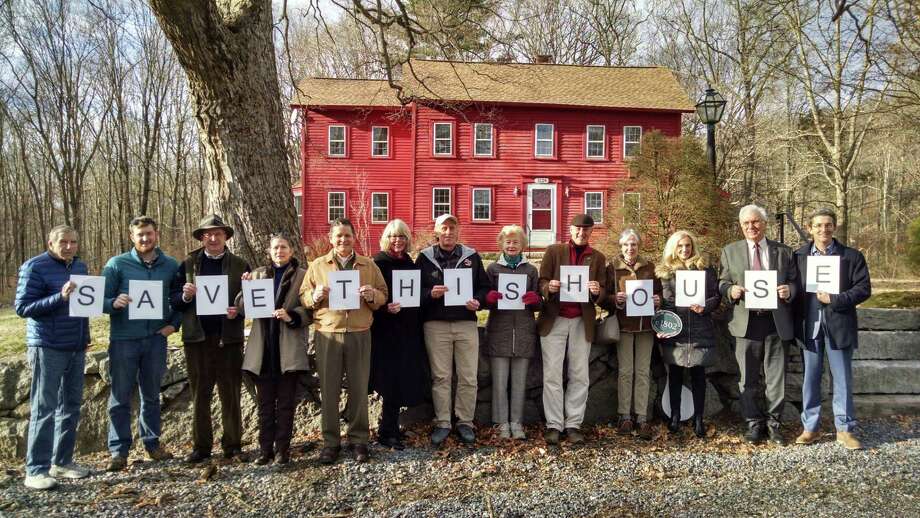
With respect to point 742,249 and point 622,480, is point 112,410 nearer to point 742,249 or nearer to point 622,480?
point 622,480

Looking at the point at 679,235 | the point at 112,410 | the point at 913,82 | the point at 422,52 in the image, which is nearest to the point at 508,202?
the point at 422,52

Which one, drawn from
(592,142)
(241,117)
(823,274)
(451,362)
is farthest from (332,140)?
(823,274)

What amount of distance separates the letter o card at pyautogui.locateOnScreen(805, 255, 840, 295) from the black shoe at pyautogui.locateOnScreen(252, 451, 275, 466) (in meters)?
4.78

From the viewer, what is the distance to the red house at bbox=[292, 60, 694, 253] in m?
22.9

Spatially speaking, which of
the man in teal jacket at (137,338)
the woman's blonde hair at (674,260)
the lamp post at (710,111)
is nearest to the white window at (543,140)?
the lamp post at (710,111)

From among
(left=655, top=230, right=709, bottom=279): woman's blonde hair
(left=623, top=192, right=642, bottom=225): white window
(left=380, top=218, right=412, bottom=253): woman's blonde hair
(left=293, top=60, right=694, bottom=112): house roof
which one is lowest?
(left=655, top=230, right=709, bottom=279): woman's blonde hair

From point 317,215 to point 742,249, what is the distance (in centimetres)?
1929

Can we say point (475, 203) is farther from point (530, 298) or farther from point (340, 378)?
point (340, 378)

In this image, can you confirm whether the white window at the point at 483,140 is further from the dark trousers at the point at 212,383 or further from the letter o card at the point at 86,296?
the letter o card at the point at 86,296

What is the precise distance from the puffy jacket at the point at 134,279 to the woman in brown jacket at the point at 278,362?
0.65 meters

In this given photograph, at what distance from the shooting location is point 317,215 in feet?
75.4

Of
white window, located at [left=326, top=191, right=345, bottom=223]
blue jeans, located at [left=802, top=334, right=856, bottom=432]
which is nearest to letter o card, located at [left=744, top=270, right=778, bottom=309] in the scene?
blue jeans, located at [left=802, top=334, right=856, bottom=432]

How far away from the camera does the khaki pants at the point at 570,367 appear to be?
18.0 feet

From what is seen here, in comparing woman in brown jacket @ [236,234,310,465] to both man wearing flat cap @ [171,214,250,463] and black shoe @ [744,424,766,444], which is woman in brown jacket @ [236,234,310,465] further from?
black shoe @ [744,424,766,444]
